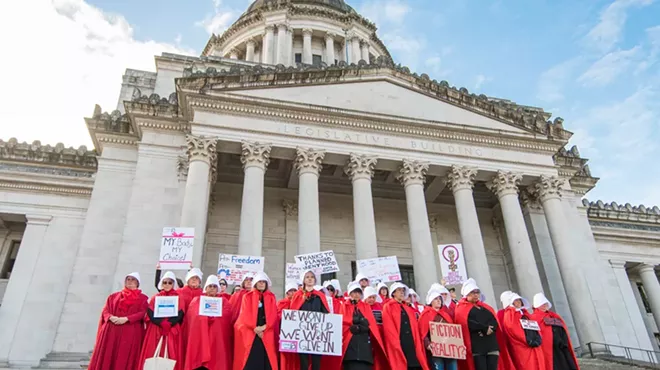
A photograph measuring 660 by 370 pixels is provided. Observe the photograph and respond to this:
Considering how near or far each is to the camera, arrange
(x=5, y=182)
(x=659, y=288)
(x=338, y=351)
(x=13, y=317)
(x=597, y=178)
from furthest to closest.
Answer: (x=659, y=288), (x=597, y=178), (x=5, y=182), (x=13, y=317), (x=338, y=351)

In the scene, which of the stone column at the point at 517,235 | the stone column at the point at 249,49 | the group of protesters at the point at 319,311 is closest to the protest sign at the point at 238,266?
the group of protesters at the point at 319,311

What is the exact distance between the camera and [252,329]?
8.63 meters

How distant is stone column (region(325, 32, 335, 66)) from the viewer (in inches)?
1503

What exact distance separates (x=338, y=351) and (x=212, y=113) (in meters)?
12.8

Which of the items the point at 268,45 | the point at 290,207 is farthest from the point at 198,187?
the point at 268,45

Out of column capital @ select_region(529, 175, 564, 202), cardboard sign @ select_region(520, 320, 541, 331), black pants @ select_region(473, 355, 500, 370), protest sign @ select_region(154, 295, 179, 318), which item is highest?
column capital @ select_region(529, 175, 564, 202)

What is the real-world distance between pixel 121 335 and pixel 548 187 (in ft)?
59.8

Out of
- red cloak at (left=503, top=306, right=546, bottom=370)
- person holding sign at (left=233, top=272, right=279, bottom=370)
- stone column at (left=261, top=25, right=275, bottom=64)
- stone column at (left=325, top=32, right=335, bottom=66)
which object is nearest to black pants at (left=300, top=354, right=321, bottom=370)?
person holding sign at (left=233, top=272, right=279, bottom=370)

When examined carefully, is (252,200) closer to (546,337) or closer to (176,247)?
(176,247)

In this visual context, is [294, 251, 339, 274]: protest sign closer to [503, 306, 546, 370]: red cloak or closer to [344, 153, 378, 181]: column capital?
[503, 306, 546, 370]: red cloak

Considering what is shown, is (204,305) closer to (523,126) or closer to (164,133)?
Answer: (164,133)

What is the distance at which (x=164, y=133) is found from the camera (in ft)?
66.7

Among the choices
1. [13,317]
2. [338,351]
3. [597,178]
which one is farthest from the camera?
[597,178]

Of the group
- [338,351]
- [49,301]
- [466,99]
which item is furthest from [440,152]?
[49,301]
